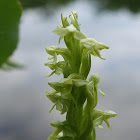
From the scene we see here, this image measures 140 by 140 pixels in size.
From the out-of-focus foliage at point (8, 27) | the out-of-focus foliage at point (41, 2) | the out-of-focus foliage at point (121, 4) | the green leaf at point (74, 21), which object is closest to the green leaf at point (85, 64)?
the green leaf at point (74, 21)

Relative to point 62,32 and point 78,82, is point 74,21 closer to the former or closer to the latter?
point 62,32

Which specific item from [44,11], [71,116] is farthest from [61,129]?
[44,11]

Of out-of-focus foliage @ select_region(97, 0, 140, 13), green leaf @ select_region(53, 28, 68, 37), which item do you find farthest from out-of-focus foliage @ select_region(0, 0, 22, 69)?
out-of-focus foliage @ select_region(97, 0, 140, 13)

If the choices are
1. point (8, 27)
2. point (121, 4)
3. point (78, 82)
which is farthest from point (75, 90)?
point (121, 4)

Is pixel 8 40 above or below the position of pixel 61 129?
above

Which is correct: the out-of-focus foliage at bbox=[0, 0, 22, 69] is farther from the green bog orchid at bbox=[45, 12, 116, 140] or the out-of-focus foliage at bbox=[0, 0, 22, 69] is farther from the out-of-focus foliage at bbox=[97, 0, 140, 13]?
the out-of-focus foliage at bbox=[97, 0, 140, 13]

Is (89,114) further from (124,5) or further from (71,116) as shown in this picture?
(124,5)

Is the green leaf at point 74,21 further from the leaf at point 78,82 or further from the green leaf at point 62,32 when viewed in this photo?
the leaf at point 78,82
